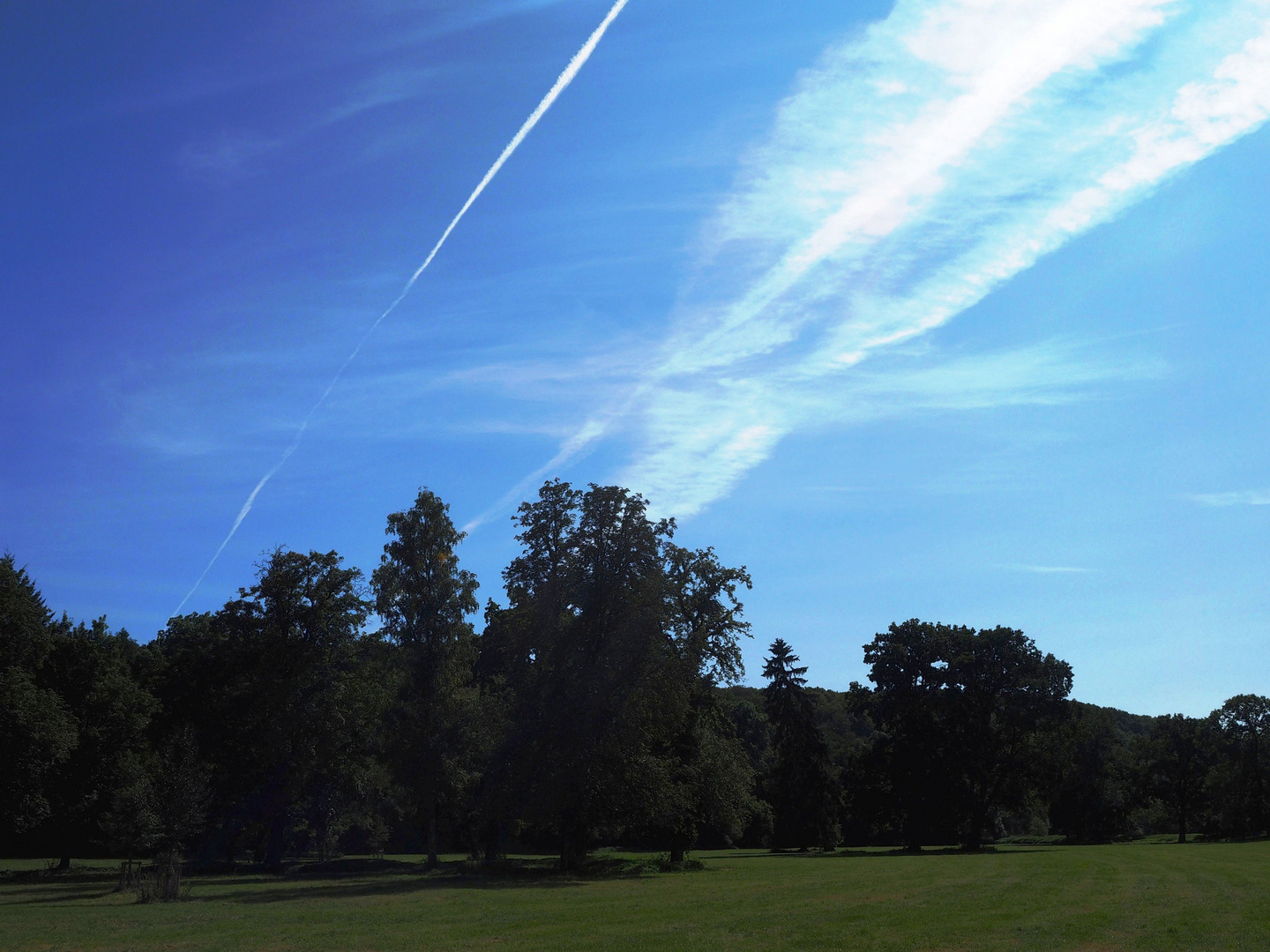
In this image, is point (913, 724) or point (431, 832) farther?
point (913, 724)

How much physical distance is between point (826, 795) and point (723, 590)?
36.3 meters

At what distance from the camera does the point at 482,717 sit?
44.7 metres

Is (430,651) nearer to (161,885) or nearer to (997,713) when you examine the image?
(161,885)

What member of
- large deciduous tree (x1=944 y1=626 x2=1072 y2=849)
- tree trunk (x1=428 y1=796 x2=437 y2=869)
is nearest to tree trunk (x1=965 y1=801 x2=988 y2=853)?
large deciduous tree (x1=944 y1=626 x2=1072 y2=849)

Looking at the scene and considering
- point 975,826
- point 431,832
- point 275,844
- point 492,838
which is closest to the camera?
point 275,844

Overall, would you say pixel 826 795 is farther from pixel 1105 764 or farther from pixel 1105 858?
pixel 1105 858

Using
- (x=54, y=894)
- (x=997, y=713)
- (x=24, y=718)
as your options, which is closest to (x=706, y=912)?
(x=54, y=894)

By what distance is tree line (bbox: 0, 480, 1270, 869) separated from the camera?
41.5 meters

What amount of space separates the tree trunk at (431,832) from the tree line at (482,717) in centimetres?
23

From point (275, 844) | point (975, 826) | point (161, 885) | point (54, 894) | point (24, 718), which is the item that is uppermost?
point (24, 718)

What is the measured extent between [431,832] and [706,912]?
33.1 m

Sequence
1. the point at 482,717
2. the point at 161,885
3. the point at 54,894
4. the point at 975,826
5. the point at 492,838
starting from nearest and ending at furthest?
the point at 161,885
the point at 54,894
the point at 482,717
the point at 492,838
the point at 975,826

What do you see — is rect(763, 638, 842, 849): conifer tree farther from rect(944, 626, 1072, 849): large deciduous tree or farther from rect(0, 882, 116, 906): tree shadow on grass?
rect(0, 882, 116, 906): tree shadow on grass

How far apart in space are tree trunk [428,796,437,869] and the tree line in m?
0.23
